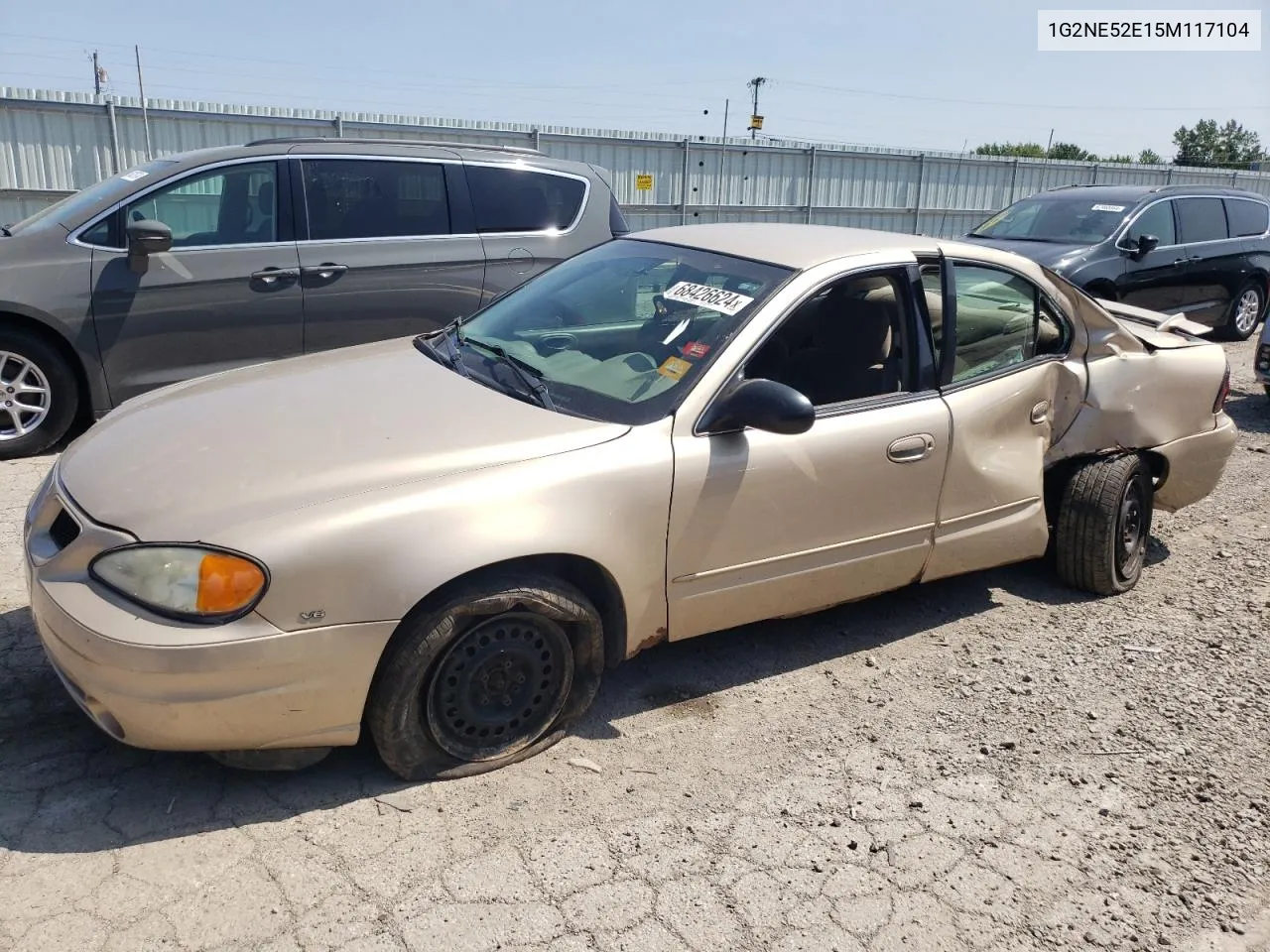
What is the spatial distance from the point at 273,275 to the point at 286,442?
368 centimetres

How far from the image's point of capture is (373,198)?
6758 mm

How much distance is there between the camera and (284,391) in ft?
11.7

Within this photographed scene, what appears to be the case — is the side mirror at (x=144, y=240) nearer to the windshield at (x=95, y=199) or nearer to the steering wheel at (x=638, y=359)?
the windshield at (x=95, y=199)

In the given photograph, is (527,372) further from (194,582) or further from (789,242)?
(194,582)

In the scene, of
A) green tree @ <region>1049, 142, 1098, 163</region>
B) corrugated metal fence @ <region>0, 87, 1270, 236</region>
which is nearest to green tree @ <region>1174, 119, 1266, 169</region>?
green tree @ <region>1049, 142, 1098, 163</region>

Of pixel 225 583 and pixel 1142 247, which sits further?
pixel 1142 247

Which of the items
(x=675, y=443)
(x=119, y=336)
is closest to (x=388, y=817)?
(x=675, y=443)

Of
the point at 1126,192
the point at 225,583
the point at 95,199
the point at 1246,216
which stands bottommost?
the point at 225,583

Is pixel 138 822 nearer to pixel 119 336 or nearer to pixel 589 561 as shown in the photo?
pixel 589 561

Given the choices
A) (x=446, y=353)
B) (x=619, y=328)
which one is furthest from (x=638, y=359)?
(x=446, y=353)

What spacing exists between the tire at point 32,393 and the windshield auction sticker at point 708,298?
405cm

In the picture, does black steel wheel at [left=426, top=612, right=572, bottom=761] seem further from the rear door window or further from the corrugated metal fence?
the corrugated metal fence

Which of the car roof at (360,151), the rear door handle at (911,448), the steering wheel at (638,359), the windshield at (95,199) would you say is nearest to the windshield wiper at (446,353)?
the steering wheel at (638,359)

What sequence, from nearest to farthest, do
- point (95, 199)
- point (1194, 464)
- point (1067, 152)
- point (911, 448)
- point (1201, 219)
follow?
1. point (911, 448)
2. point (1194, 464)
3. point (95, 199)
4. point (1201, 219)
5. point (1067, 152)
